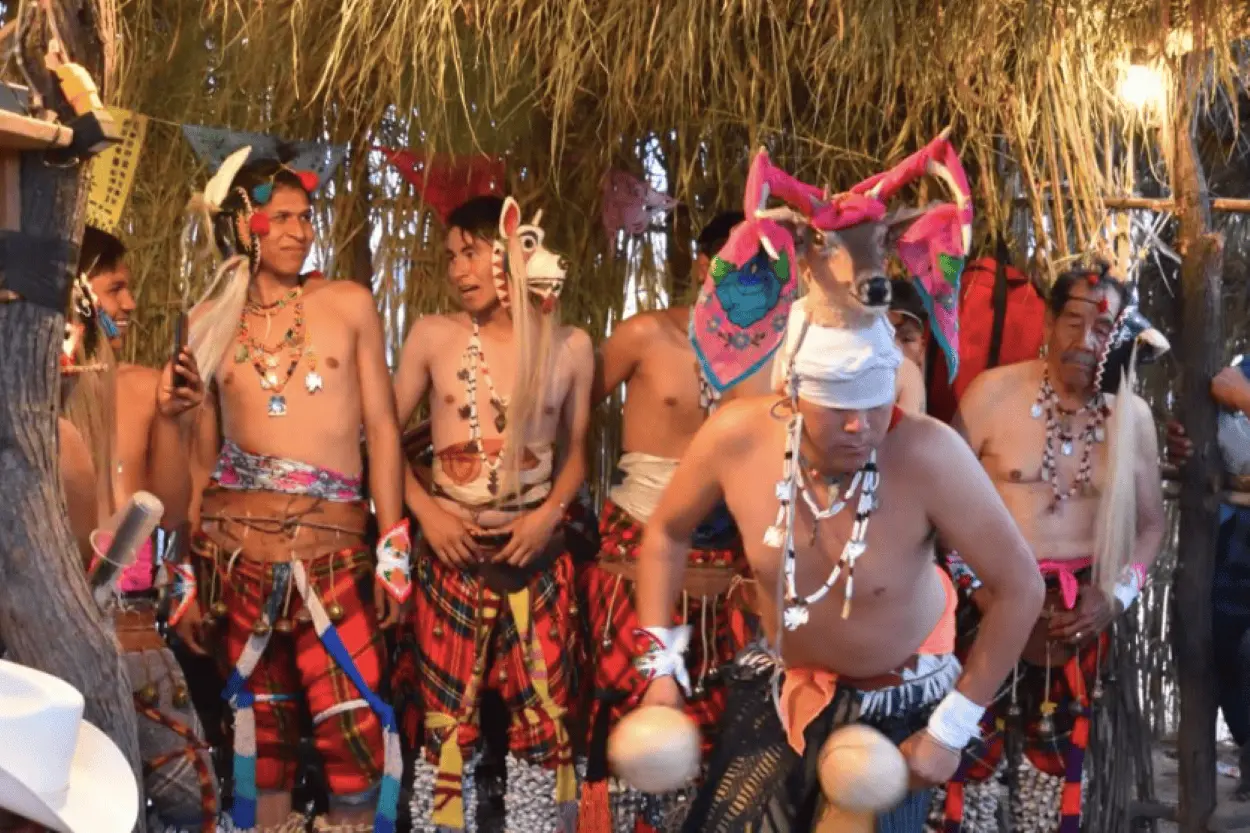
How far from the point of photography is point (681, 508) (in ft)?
10.7

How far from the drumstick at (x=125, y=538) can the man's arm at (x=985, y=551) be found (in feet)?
4.51

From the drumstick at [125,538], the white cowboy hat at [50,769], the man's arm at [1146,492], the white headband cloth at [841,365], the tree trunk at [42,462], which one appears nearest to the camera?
the white cowboy hat at [50,769]

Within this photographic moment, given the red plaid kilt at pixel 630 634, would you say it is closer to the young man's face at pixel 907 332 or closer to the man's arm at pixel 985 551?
the young man's face at pixel 907 332

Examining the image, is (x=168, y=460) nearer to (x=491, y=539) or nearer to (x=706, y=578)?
(x=491, y=539)

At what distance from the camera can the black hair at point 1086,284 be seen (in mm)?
4309

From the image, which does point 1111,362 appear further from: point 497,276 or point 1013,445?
point 497,276

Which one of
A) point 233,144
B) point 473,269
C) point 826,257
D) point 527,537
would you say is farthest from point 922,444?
point 233,144

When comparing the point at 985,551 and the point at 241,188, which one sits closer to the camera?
the point at 985,551

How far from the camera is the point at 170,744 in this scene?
140 inches

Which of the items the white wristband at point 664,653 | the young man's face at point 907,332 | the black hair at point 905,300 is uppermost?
the black hair at point 905,300

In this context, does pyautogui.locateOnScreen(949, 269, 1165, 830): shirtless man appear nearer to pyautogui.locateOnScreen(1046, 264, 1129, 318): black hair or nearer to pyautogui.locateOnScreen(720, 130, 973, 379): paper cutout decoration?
pyautogui.locateOnScreen(1046, 264, 1129, 318): black hair

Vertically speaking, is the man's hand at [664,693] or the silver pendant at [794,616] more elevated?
the silver pendant at [794,616]

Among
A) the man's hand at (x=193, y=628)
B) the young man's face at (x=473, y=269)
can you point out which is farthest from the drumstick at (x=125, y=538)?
the young man's face at (x=473, y=269)

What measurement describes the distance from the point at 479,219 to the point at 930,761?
79.8 inches
